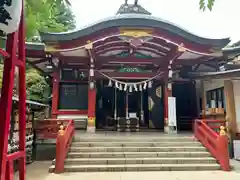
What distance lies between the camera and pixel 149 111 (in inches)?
533

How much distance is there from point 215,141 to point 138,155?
8.29 feet

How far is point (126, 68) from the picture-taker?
11828 millimetres

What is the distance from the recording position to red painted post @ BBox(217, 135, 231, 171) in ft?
24.2

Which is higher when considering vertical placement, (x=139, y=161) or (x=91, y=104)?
(x=91, y=104)

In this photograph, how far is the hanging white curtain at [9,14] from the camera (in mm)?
2625

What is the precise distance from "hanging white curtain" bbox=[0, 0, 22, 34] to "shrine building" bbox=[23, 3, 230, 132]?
7.00m

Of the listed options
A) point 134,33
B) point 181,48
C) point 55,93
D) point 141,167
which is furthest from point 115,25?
point 141,167

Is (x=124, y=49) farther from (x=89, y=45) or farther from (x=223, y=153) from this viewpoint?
(x=223, y=153)

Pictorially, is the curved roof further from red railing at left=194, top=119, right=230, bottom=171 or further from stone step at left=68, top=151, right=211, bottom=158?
stone step at left=68, top=151, right=211, bottom=158

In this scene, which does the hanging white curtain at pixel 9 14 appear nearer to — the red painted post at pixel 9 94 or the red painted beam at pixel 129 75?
the red painted post at pixel 9 94

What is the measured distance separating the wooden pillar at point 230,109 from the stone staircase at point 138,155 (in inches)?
68.4

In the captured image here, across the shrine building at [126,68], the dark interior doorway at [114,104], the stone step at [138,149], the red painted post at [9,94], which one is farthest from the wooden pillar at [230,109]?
the red painted post at [9,94]

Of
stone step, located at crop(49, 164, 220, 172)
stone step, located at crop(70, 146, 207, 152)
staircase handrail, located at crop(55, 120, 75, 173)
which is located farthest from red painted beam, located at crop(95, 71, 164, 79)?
stone step, located at crop(49, 164, 220, 172)

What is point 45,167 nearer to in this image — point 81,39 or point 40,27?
point 81,39
